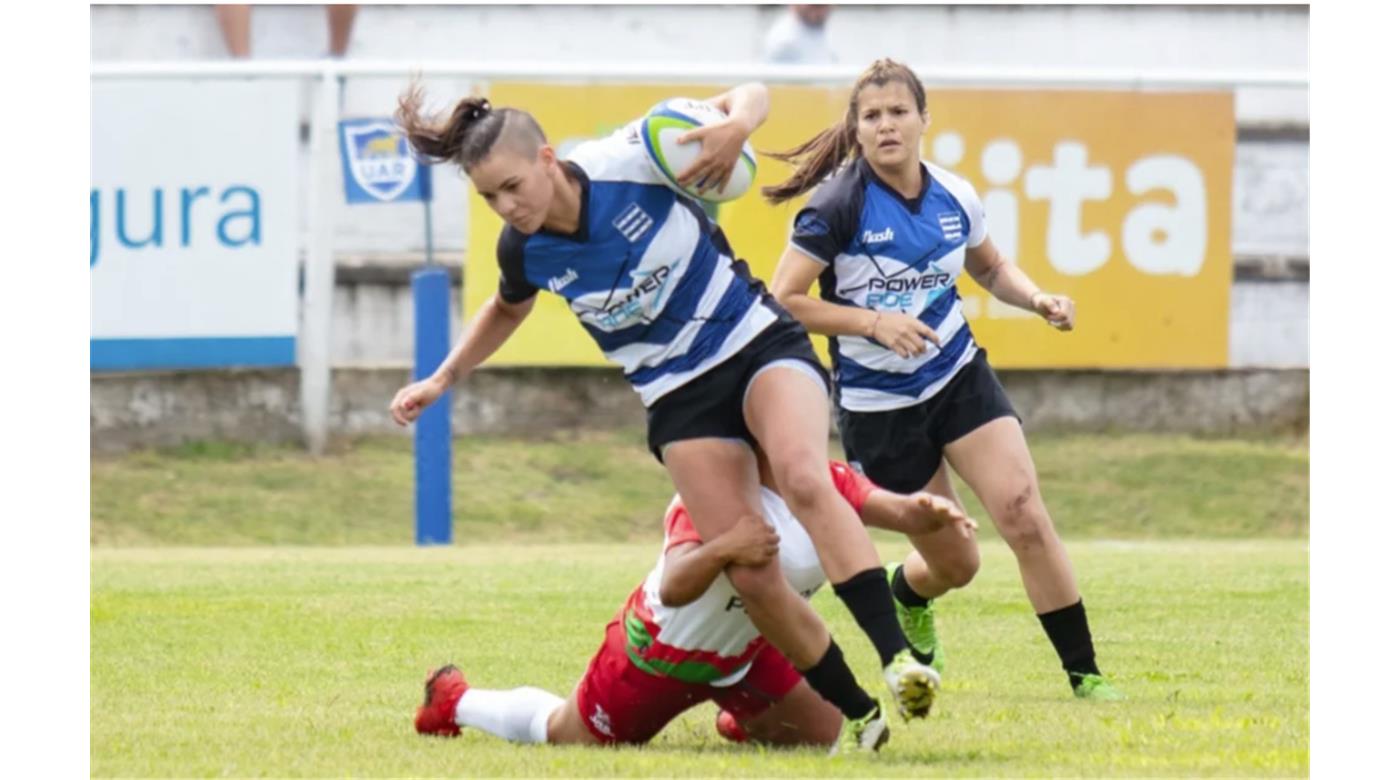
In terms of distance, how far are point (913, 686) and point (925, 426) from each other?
2152 mm

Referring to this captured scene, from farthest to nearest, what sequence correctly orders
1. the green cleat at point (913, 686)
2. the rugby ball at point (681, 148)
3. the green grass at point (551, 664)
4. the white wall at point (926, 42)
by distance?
the white wall at point (926, 42) < the rugby ball at point (681, 148) < the green grass at point (551, 664) < the green cleat at point (913, 686)

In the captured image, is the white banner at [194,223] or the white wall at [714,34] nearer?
the white banner at [194,223]

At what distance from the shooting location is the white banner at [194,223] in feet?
61.5

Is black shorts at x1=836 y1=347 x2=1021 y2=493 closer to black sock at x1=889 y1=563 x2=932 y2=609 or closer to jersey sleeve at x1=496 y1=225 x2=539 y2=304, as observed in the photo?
black sock at x1=889 y1=563 x2=932 y2=609

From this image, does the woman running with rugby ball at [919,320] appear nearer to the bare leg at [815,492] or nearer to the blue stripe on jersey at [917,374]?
the blue stripe on jersey at [917,374]

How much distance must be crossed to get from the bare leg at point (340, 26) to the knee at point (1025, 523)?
47.4ft

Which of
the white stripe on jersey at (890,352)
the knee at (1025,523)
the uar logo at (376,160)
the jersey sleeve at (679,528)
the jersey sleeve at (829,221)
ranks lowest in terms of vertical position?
the knee at (1025,523)

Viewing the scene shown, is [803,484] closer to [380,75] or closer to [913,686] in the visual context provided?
[913,686]

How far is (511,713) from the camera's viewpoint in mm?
6566

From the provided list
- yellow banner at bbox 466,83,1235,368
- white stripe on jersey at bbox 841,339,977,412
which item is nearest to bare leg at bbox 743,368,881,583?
white stripe on jersey at bbox 841,339,977,412

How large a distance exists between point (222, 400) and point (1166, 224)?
26.4ft

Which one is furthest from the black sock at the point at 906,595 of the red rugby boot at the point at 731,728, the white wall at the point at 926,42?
the white wall at the point at 926,42

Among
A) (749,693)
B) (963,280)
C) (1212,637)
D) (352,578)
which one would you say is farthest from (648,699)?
(963,280)

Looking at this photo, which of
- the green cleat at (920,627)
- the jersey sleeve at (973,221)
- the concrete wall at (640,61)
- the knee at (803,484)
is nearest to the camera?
the knee at (803,484)
